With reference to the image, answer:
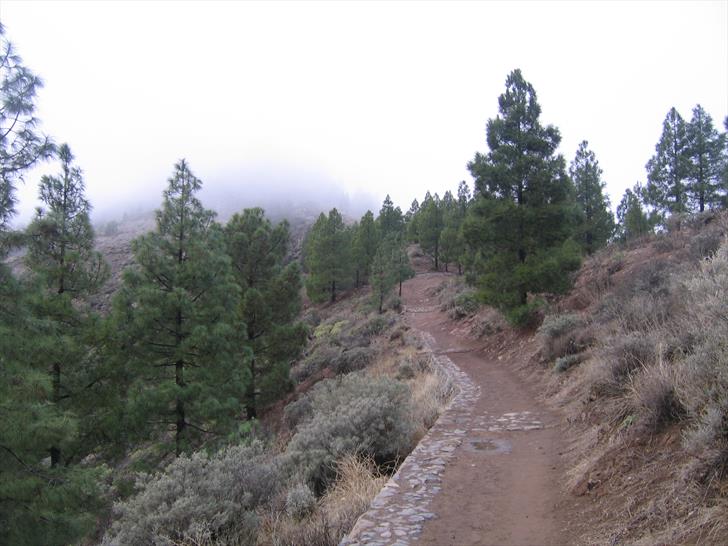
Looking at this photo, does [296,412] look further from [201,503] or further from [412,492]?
[412,492]

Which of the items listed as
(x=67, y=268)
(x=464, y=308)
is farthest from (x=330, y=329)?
(x=67, y=268)

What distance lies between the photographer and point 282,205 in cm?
15425

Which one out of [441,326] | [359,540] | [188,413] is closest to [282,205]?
[441,326]

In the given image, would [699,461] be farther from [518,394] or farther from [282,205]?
[282,205]

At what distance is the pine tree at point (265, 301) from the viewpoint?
62.3ft

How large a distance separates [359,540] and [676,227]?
21172 millimetres

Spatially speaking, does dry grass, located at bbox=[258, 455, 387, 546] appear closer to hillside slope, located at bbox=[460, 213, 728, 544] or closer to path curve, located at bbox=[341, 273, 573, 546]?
path curve, located at bbox=[341, 273, 573, 546]

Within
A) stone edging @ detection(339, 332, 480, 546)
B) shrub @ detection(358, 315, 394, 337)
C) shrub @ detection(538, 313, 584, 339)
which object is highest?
shrub @ detection(538, 313, 584, 339)

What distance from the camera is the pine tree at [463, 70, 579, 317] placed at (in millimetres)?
16406

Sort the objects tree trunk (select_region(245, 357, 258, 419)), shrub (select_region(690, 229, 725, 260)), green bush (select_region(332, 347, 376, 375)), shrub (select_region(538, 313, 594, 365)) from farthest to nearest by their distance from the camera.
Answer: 1. green bush (select_region(332, 347, 376, 375))
2. tree trunk (select_region(245, 357, 258, 419))
3. shrub (select_region(538, 313, 594, 365))
4. shrub (select_region(690, 229, 725, 260))

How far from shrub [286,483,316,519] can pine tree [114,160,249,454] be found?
28.4 feet

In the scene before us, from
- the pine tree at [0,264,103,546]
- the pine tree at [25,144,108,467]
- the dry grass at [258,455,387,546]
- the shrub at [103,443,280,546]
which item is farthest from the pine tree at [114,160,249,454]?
the dry grass at [258,455,387,546]

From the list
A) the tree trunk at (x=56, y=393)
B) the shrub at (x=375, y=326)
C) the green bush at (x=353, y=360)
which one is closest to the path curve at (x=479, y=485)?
the tree trunk at (x=56, y=393)

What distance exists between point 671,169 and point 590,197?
187 inches
